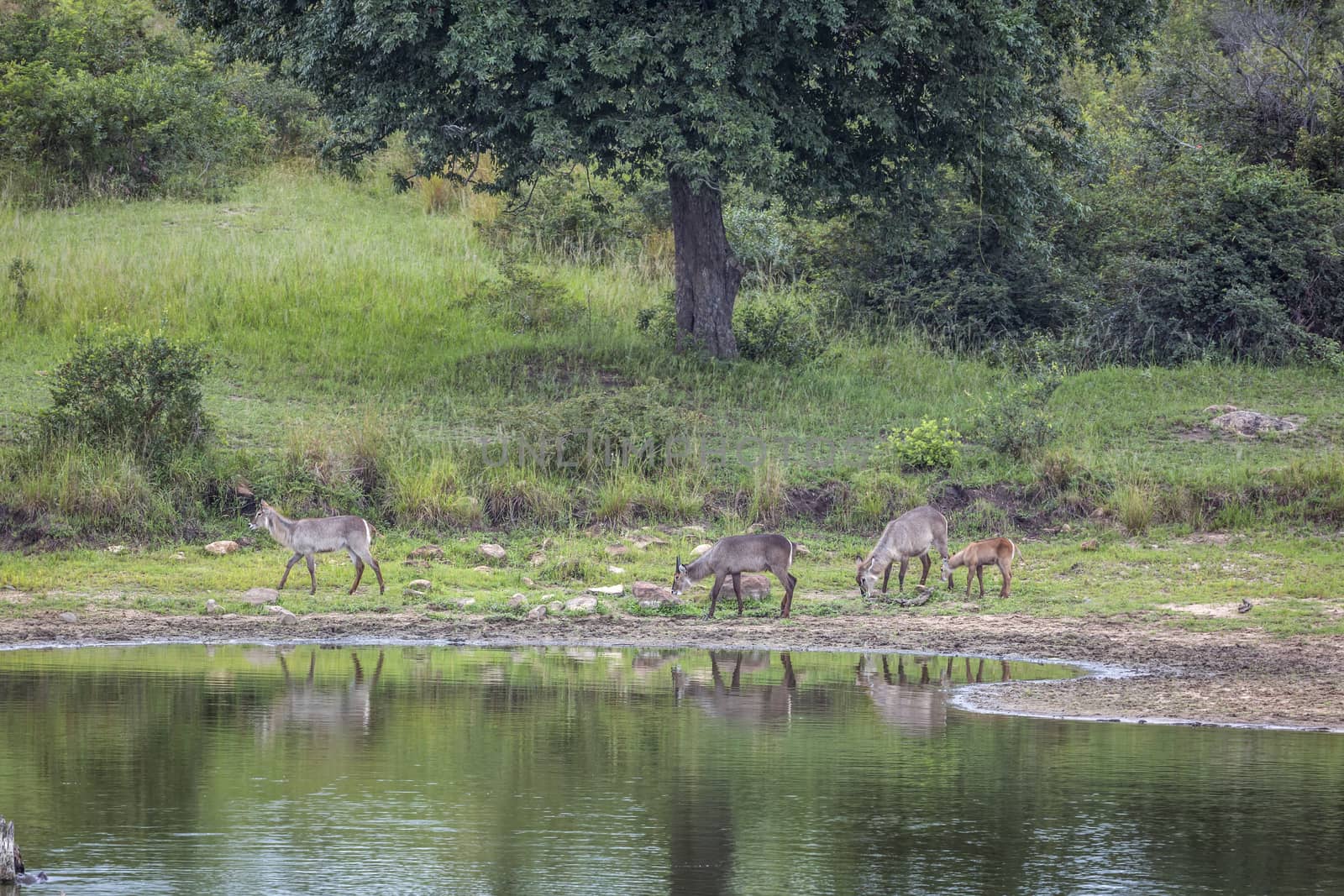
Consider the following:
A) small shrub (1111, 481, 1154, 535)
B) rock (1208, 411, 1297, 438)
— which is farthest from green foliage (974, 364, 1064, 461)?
rock (1208, 411, 1297, 438)

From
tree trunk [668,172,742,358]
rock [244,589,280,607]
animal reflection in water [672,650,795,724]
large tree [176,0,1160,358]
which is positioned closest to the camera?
animal reflection in water [672,650,795,724]

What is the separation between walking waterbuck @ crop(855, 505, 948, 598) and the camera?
51.3ft

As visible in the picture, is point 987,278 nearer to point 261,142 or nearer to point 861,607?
point 861,607

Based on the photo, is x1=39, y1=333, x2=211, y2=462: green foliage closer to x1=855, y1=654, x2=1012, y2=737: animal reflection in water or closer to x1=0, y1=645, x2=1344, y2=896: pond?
x1=0, y1=645, x2=1344, y2=896: pond

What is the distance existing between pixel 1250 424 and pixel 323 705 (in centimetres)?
1388

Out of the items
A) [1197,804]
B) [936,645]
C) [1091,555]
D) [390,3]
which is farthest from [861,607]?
[390,3]

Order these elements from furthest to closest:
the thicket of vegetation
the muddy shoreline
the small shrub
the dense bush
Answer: the dense bush < the thicket of vegetation < the small shrub < the muddy shoreline

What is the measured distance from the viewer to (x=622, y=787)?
30.9 ft

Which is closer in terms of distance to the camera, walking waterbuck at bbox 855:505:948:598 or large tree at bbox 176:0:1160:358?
walking waterbuck at bbox 855:505:948:598

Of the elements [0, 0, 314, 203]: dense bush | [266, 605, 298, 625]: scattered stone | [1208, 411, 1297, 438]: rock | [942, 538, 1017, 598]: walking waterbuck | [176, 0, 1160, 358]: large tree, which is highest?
[0, 0, 314, 203]: dense bush

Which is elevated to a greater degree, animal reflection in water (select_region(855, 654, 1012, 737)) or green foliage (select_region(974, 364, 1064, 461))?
green foliage (select_region(974, 364, 1064, 461))

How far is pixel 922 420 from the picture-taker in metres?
20.2

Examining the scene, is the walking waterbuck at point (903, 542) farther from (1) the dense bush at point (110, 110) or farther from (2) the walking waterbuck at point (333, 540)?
(1) the dense bush at point (110, 110)

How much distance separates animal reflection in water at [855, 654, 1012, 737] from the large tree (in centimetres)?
822
